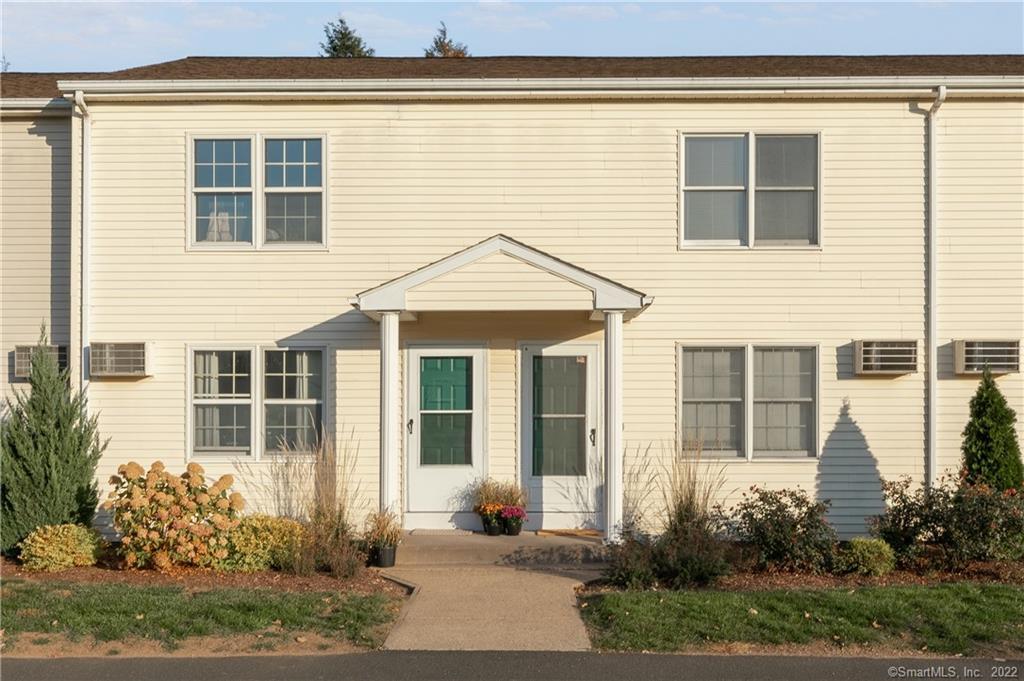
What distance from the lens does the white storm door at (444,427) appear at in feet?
43.4

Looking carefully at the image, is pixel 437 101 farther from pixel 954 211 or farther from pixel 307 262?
pixel 954 211

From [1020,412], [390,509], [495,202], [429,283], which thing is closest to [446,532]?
[390,509]

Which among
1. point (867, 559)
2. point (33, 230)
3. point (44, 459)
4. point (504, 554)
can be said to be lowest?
point (504, 554)

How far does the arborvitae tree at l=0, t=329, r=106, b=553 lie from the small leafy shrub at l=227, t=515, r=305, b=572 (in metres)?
2.20

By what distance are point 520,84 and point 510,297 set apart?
2811 millimetres

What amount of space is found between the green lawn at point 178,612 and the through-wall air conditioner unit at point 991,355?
743 centimetres

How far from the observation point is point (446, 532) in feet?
42.8

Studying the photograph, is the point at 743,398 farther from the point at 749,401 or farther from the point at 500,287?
the point at 500,287

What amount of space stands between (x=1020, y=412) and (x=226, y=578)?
9319 millimetres

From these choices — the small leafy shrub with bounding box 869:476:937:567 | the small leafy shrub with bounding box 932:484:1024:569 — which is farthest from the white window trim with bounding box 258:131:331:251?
the small leafy shrub with bounding box 932:484:1024:569

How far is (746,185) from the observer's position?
1322 cm

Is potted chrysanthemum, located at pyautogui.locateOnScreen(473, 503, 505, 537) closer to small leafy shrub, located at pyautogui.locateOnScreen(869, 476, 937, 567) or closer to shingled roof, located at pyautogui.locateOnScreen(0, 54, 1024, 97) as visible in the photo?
small leafy shrub, located at pyautogui.locateOnScreen(869, 476, 937, 567)

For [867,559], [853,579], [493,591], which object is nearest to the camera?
[493,591]

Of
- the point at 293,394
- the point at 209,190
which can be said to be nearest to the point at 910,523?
the point at 293,394
